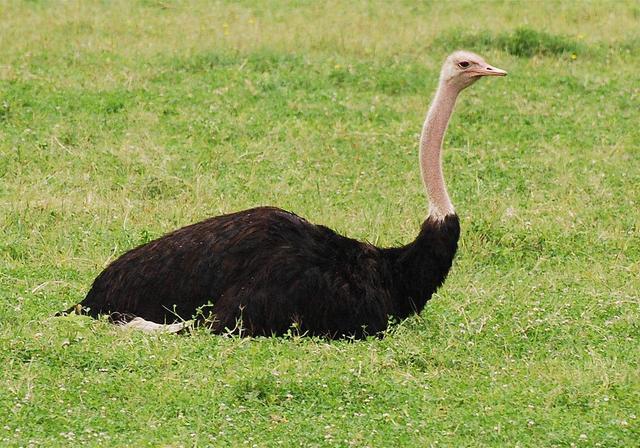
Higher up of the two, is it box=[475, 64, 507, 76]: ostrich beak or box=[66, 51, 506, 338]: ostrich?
box=[475, 64, 507, 76]: ostrich beak

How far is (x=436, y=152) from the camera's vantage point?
26.3 ft

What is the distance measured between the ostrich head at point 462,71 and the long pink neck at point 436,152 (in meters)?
0.04

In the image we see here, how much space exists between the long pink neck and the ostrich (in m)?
0.02

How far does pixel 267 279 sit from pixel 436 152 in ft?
4.44

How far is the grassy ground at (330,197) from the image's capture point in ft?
20.3

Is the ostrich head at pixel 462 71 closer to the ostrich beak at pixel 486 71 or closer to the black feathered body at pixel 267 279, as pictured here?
the ostrich beak at pixel 486 71

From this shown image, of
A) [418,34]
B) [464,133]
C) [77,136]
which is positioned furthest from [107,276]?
[418,34]

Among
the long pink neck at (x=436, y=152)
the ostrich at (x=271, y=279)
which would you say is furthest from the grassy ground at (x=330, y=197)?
the long pink neck at (x=436, y=152)

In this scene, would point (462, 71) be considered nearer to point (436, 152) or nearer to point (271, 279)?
point (436, 152)

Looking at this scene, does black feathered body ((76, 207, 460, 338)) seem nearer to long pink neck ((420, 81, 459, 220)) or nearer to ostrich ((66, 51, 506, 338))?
ostrich ((66, 51, 506, 338))

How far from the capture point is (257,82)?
43.5 feet

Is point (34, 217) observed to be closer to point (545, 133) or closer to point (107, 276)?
point (107, 276)

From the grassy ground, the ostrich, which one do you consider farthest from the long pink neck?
the grassy ground

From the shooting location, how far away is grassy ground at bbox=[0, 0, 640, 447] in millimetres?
6188
